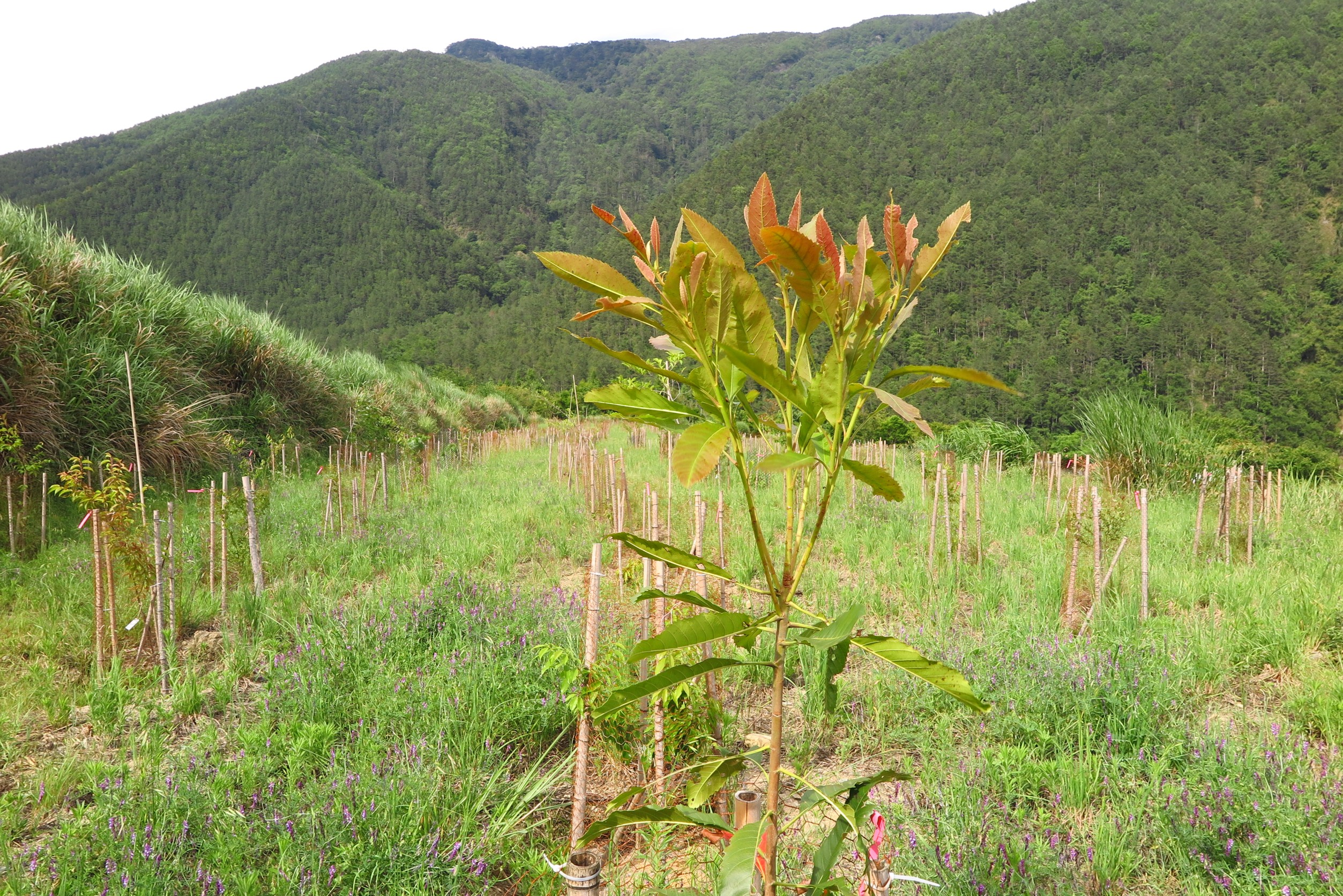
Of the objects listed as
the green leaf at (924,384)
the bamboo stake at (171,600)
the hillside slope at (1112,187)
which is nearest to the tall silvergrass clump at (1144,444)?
the green leaf at (924,384)

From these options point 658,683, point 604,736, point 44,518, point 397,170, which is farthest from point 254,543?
point 397,170

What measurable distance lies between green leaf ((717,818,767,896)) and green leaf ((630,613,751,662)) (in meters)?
0.27

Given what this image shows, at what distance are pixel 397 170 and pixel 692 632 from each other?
114 m

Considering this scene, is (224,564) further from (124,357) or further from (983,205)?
(983,205)

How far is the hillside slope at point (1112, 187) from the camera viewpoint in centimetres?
4116

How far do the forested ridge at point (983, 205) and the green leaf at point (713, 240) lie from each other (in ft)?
95.7

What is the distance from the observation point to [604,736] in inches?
98.3

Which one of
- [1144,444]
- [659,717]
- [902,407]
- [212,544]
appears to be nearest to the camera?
[902,407]

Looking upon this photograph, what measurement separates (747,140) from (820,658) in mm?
82652

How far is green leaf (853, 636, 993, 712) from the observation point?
0.77 meters

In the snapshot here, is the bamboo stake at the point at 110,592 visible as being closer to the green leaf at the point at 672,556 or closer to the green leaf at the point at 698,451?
the green leaf at the point at 672,556

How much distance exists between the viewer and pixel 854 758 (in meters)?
2.66

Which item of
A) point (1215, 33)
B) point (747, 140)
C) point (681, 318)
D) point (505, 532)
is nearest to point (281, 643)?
point (505, 532)

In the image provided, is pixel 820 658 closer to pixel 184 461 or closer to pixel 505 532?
pixel 505 532
